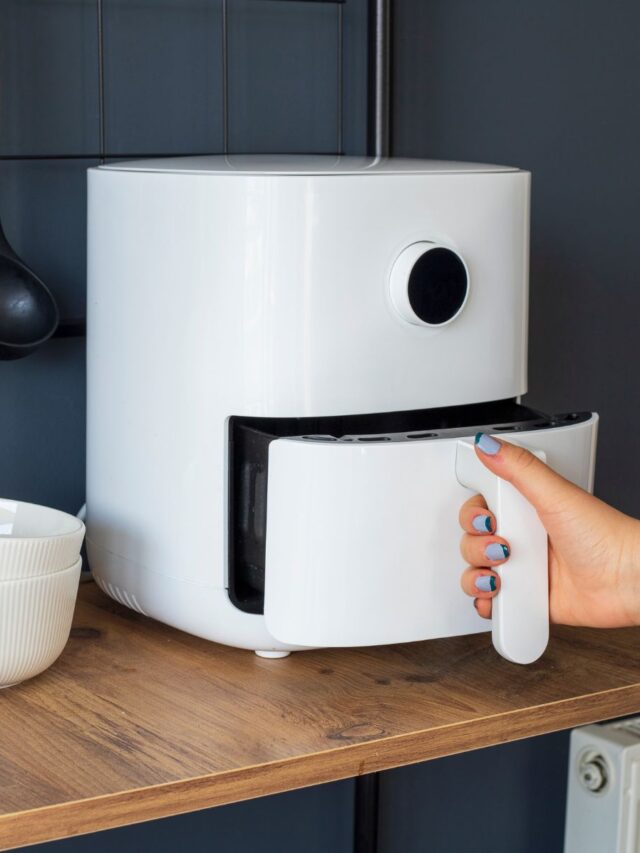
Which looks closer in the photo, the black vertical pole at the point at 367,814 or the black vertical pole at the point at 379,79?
the black vertical pole at the point at 379,79

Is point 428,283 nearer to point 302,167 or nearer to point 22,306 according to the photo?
point 302,167

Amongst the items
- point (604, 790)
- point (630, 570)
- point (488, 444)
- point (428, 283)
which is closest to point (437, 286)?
point (428, 283)

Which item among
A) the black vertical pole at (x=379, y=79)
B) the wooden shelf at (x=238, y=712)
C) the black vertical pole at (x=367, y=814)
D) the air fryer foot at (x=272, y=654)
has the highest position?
the black vertical pole at (x=379, y=79)

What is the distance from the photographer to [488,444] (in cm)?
78

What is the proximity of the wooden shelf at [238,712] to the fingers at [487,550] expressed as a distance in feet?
0.33

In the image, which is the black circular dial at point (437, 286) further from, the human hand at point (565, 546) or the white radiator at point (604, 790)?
the white radiator at point (604, 790)

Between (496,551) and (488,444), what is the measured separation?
2.7 inches

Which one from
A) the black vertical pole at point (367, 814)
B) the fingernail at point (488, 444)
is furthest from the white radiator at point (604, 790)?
the fingernail at point (488, 444)

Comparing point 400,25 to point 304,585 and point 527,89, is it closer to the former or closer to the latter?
point 527,89

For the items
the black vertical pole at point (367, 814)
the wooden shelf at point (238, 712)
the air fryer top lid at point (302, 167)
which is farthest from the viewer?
the black vertical pole at point (367, 814)

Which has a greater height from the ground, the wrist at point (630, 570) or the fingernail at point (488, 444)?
the fingernail at point (488, 444)

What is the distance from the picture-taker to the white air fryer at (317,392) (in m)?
0.80

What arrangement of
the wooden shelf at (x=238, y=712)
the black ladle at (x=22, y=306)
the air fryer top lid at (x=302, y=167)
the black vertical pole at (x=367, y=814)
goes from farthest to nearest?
the black vertical pole at (x=367, y=814) → the black ladle at (x=22, y=306) → the air fryer top lid at (x=302, y=167) → the wooden shelf at (x=238, y=712)

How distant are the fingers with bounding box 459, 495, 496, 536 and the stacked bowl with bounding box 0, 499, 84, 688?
0.25 m
